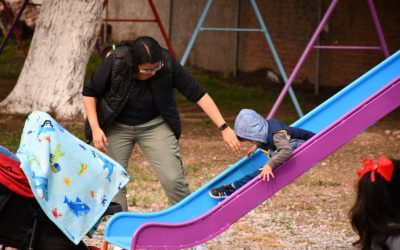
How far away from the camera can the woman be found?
6180mm

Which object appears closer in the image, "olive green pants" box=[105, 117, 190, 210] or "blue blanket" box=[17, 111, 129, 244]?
"blue blanket" box=[17, 111, 129, 244]

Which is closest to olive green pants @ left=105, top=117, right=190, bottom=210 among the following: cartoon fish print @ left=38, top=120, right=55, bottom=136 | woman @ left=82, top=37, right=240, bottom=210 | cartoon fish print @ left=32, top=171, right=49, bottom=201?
woman @ left=82, top=37, right=240, bottom=210

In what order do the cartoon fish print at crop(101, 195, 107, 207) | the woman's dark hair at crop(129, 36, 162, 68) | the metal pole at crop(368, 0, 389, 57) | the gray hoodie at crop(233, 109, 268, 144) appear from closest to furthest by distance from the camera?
the cartoon fish print at crop(101, 195, 107, 207) < the woman's dark hair at crop(129, 36, 162, 68) < the gray hoodie at crop(233, 109, 268, 144) < the metal pole at crop(368, 0, 389, 57)

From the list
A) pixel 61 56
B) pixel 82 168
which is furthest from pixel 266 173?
pixel 61 56

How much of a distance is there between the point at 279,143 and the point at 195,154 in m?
4.25

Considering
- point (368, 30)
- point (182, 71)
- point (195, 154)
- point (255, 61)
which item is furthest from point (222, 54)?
point (182, 71)

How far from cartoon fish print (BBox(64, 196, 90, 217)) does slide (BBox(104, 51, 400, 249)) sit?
17.0 inches

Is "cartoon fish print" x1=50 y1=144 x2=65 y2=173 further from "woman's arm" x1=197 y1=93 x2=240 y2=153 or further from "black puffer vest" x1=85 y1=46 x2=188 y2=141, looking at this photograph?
"woman's arm" x1=197 y1=93 x2=240 y2=153

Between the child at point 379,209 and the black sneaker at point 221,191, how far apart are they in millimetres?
1983

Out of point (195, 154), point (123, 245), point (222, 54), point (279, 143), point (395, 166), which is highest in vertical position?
point (395, 166)

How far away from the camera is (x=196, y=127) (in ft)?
39.0

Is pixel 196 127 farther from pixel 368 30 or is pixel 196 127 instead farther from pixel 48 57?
pixel 368 30

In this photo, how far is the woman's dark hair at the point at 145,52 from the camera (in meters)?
5.96

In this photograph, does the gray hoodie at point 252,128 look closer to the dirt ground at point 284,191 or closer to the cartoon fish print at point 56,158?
the dirt ground at point 284,191
